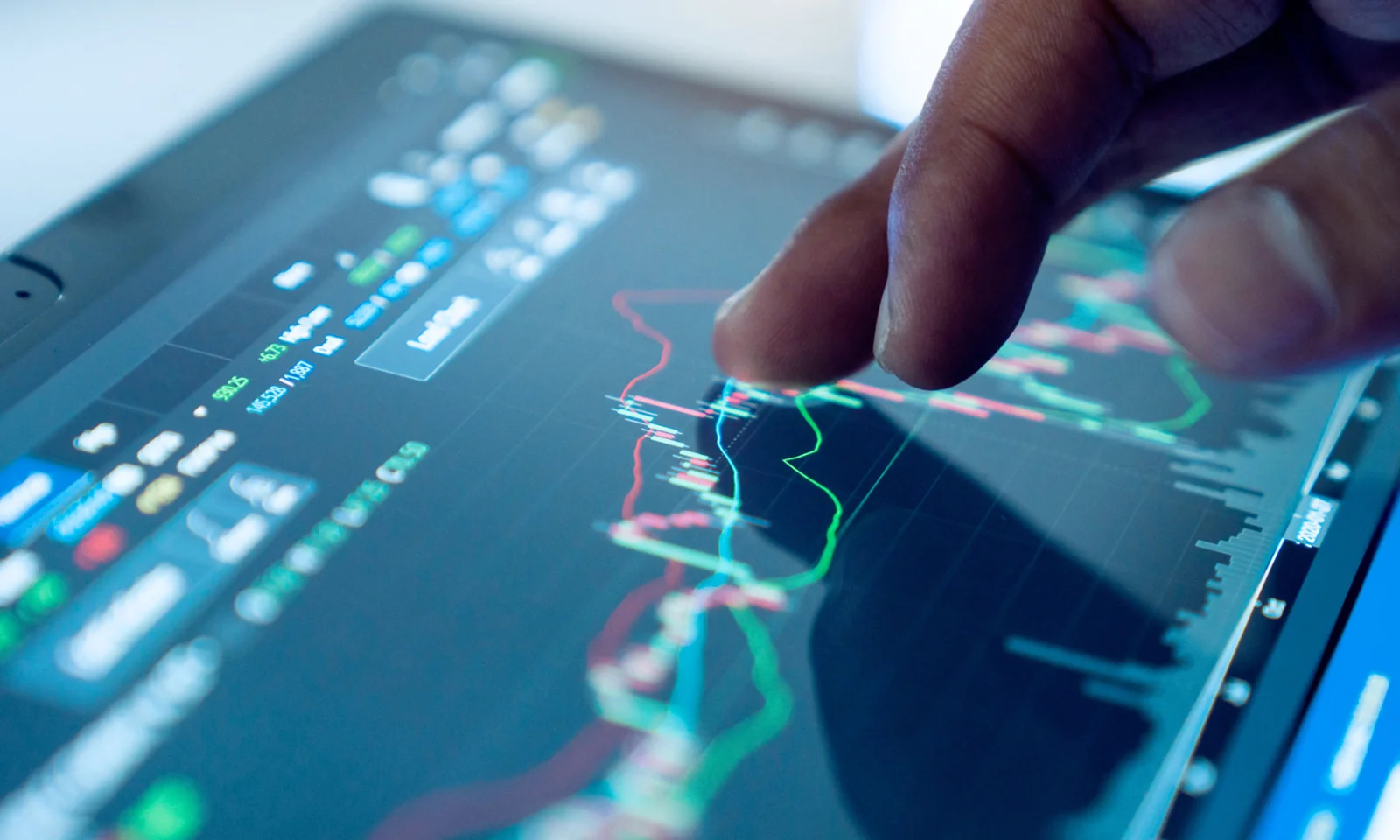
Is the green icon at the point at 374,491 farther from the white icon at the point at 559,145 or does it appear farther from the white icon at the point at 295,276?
the white icon at the point at 559,145

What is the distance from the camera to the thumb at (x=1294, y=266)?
408 millimetres

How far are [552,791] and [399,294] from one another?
29 centimetres

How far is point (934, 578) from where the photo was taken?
480 mm

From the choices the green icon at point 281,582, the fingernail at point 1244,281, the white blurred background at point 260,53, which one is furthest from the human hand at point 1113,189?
the green icon at point 281,582

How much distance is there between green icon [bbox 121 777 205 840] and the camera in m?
0.39

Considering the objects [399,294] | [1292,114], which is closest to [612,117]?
[399,294]

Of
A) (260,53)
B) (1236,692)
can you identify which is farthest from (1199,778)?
(260,53)

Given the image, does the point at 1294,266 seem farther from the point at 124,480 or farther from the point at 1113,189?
the point at 124,480

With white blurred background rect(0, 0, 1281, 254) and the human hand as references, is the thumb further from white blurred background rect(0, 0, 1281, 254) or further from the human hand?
white blurred background rect(0, 0, 1281, 254)

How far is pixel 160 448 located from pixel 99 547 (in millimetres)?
56

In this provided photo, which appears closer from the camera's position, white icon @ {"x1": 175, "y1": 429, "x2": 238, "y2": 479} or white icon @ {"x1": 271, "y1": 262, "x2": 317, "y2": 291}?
white icon @ {"x1": 175, "y1": 429, "x2": 238, "y2": 479}

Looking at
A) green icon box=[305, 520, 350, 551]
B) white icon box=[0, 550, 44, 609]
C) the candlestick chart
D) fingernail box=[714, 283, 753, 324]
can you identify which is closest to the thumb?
the candlestick chart

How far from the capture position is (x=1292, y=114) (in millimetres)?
644

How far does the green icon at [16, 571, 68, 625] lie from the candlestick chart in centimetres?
16
